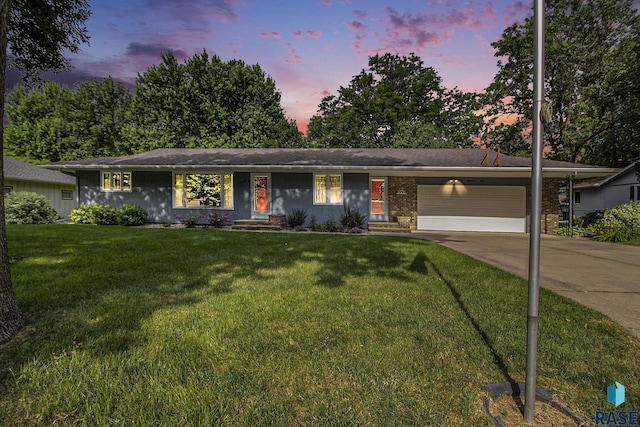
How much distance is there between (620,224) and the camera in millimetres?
11461

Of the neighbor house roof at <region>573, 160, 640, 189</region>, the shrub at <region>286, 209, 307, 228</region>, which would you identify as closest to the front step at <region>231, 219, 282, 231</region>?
the shrub at <region>286, 209, 307, 228</region>

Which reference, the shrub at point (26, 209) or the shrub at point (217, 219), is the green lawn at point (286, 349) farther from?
the shrub at point (26, 209)

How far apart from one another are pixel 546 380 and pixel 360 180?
1123 cm

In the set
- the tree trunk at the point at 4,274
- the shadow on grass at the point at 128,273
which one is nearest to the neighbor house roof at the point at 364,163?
the shadow on grass at the point at 128,273

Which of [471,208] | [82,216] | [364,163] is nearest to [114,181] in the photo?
[82,216]

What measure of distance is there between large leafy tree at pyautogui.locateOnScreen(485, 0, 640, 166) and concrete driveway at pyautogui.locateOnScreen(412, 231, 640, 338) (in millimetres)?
11390

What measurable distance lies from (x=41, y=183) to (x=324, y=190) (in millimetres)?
17531

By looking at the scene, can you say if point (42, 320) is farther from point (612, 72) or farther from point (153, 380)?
point (612, 72)

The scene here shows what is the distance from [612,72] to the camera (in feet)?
53.2

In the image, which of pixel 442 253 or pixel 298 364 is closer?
pixel 298 364

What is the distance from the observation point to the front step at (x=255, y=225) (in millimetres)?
12359

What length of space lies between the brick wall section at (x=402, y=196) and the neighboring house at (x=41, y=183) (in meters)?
19.0

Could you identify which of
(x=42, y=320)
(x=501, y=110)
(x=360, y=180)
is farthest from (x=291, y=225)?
(x=501, y=110)

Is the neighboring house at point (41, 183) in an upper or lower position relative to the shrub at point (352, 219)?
upper
